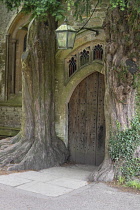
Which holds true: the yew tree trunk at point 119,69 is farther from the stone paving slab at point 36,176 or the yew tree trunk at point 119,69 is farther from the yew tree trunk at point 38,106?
the yew tree trunk at point 38,106

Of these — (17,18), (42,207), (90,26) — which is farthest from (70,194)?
(17,18)

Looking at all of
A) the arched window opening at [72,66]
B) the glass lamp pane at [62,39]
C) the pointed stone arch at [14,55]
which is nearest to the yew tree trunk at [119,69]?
the glass lamp pane at [62,39]

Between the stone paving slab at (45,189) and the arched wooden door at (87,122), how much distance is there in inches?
105

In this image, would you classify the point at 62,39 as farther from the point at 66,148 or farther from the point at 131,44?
the point at 66,148

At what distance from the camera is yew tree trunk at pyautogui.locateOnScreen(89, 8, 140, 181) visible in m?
7.44

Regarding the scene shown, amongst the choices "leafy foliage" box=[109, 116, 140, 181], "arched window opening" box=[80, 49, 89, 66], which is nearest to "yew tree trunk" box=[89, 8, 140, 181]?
"leafy foliage" box=[109, 116, 140, 181]

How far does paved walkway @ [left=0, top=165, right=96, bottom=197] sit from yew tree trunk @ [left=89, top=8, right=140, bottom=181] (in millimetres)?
563

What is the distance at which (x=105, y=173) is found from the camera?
753 centimetres

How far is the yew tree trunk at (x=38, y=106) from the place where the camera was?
9125 mm

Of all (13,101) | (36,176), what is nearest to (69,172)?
(36,176)

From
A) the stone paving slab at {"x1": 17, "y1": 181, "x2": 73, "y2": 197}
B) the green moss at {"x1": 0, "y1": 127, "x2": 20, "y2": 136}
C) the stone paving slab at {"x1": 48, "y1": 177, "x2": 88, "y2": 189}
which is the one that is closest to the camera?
the stone paving slab at {"x1": 17, "y1": 181, "x2": 73, "y2": 197}

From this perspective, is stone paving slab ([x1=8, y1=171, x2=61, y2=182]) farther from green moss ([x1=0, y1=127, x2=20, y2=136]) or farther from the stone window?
green moss ([x1=0, y1=127, x2=20, y2=136])

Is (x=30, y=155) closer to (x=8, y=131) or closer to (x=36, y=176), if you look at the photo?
(x=36, y=176)

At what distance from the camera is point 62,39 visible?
766cm
